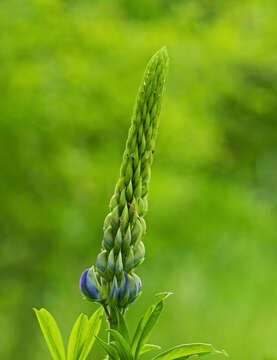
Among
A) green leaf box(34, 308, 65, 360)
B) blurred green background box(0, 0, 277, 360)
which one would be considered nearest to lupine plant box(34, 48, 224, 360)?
green leaf box(34, 308, 65, 360)

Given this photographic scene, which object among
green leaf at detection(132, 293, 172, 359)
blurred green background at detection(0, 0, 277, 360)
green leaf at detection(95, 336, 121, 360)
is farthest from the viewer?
blurred green background at detection(0, 0, 277, 360)

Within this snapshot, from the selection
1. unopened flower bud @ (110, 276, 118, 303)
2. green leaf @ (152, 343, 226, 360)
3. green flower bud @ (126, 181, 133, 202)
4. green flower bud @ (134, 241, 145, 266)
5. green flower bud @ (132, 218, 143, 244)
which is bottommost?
green leaf @ (152, 343, 226, 360)

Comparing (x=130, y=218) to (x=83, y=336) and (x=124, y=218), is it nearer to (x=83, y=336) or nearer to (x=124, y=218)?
(x=124, y=218)

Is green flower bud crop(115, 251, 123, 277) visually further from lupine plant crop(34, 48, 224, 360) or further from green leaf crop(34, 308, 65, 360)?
green leaf crop(34, 308, 65, 360)

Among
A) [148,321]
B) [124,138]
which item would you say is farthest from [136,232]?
[124,138]

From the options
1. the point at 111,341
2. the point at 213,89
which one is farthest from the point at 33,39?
the point at 111,341

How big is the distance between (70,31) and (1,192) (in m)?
1.81

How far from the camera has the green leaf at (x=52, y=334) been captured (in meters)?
1.10

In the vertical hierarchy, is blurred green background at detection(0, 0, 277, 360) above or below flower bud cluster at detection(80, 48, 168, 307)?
above

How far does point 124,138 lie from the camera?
7.00 meters

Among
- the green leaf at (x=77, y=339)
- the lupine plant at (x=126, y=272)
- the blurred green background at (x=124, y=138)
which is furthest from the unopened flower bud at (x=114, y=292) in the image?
the blurred green background at (x=124, y=138)

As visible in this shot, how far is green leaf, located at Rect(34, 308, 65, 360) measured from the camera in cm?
110

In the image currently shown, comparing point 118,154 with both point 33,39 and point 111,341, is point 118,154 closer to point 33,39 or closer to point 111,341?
point 33,39

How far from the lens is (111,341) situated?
1015 millimetres
